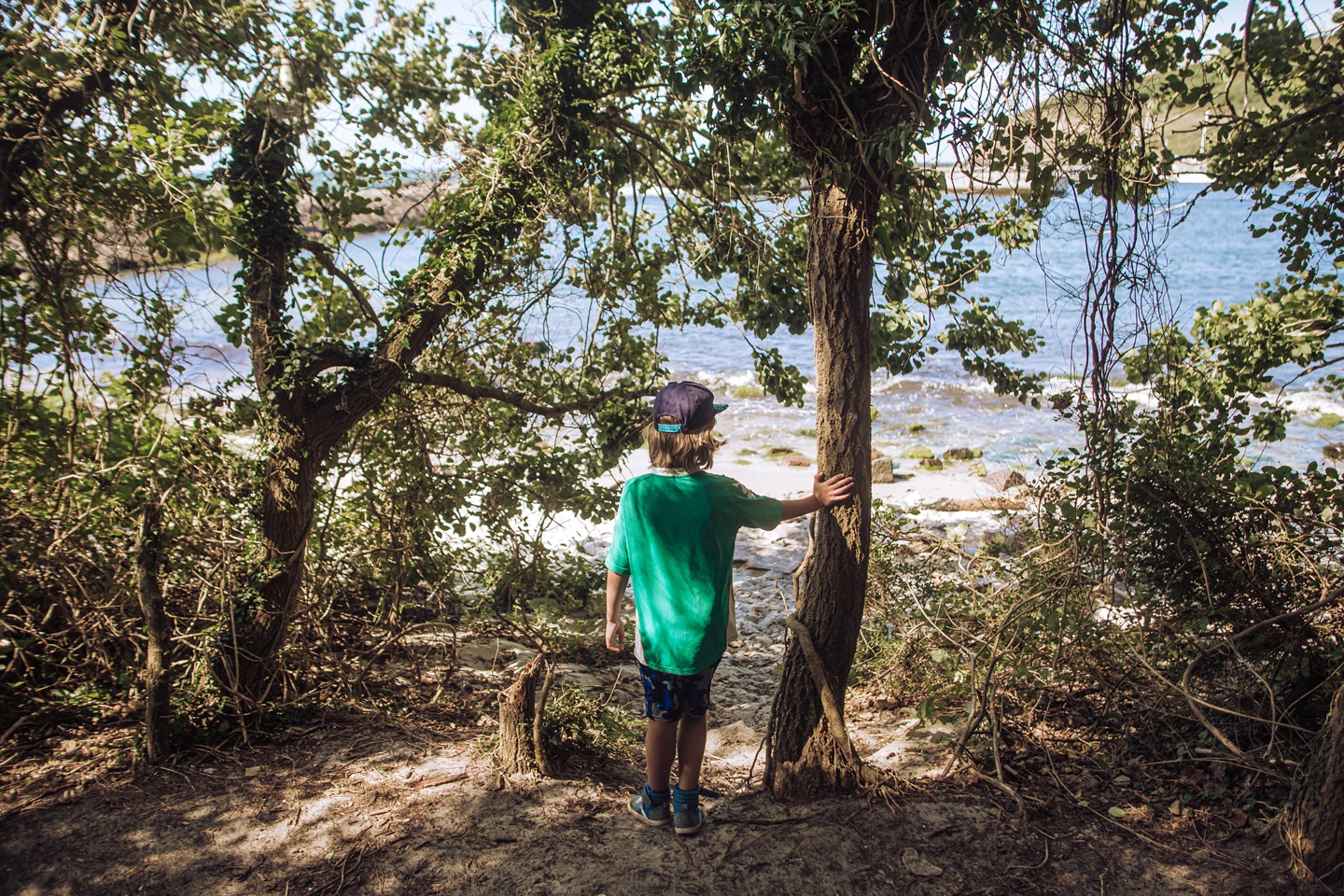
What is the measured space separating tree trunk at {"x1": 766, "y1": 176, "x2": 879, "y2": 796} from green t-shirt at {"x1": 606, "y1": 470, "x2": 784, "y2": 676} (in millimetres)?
444

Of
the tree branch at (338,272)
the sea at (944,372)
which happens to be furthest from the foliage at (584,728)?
the tree branch at (338,272)

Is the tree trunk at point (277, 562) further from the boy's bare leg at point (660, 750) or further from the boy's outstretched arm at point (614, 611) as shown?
the boy's bare leg at point (660, 750)

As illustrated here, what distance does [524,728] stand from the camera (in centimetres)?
405

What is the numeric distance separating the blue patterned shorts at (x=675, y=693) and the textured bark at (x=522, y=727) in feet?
2.39

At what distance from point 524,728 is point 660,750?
81cm

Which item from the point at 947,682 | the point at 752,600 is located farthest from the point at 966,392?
the point at 947,682

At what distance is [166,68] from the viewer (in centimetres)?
477

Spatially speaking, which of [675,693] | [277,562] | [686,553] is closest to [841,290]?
[686,553]

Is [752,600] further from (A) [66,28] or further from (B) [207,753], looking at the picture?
(A) [66,28]

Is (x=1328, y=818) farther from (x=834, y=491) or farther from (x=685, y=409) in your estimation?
(x=685, y=409)

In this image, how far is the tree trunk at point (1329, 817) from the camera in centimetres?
306

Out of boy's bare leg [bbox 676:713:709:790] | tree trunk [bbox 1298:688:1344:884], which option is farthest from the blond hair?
tree trunk [bbox 1298:688:1344:884]

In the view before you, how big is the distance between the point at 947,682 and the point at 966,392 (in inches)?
571

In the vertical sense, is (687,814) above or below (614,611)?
below
